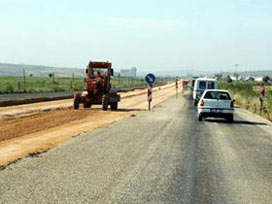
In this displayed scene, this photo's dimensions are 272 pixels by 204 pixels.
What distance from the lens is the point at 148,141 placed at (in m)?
15.0

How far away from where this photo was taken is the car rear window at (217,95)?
23.9m

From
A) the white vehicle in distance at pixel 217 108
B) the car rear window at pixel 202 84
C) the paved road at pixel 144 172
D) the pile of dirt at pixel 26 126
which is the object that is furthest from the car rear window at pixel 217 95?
the car rear window at pixel 202 84

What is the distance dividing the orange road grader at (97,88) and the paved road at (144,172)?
585 inches

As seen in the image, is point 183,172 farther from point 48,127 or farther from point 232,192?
point 48,127

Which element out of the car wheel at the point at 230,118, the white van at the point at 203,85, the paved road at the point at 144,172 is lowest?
the car wheel at the point at 230,118

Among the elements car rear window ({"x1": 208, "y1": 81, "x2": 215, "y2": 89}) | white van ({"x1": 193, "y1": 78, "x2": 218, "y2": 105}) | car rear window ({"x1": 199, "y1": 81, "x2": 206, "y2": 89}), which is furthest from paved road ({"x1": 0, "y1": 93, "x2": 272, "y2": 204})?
car rear window ({"x1": 199, "y1": 81, "x2": 206, "y2": 89})

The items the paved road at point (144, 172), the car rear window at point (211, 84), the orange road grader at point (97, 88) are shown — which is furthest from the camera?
the car rear window at point (211, 84)

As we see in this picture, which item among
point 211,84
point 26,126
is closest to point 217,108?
point 26,126

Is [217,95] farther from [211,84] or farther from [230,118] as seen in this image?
[211,84]

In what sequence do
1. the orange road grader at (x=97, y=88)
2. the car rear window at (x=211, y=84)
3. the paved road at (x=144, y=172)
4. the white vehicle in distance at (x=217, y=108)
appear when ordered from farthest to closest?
the car rear window at (x=211, y=84), the orange road grader at (x=97, y=88), the white vehicle in distance at (x=217, y=108), the paved road at (x=144, y=172)

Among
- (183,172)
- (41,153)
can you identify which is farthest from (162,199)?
(41,153)

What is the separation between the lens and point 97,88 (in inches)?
1228

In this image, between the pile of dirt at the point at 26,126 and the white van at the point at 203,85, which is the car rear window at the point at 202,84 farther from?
the pile of dirt at the point at 26,126

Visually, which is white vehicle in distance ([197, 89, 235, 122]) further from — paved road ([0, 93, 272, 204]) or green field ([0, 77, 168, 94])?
green field ([0, 77, 168, 94])
